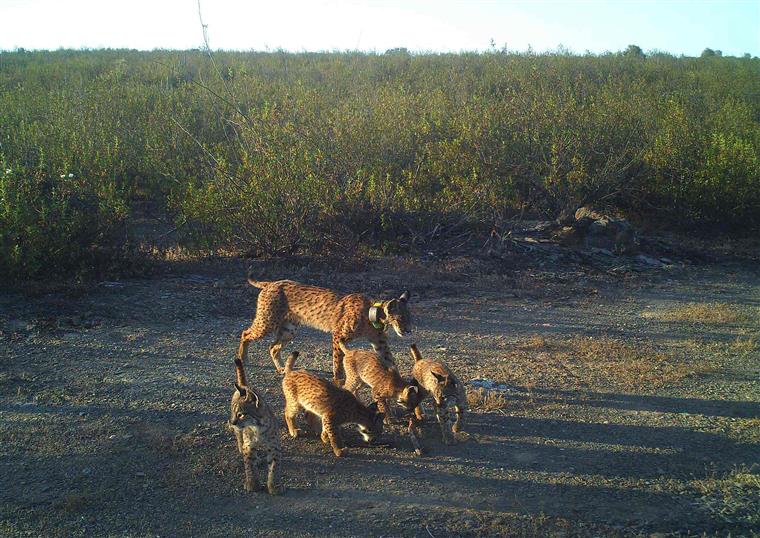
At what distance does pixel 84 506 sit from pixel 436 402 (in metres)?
2.82

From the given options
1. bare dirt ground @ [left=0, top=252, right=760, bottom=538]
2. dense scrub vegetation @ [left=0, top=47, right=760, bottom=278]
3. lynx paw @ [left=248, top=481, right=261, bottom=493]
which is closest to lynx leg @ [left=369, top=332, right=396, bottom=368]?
bare dirt ground @ [left=0, top=252, right=760, bottom=538]

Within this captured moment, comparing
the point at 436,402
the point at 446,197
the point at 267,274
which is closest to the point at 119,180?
the point at 267,274

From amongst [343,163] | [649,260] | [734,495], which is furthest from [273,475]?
[649,260]

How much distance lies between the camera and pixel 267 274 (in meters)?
11.5

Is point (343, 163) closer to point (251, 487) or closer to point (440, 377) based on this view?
point (440, 377)

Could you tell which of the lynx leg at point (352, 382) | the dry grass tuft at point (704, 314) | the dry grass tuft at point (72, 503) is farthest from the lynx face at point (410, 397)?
the dry grass tuft at point (704, 314)

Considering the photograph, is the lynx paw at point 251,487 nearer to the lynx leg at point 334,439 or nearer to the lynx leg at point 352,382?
the lynx leg at point 334,439

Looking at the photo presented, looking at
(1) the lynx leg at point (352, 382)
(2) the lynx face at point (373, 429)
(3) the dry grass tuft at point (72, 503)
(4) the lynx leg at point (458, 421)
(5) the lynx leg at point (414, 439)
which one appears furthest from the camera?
(1) the lynx leg at point (352, 382)

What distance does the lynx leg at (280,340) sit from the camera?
8.16m

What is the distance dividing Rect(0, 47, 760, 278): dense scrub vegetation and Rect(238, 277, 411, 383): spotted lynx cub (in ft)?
13.2

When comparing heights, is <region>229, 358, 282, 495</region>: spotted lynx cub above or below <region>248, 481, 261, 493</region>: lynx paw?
above

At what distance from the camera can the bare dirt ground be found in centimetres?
516

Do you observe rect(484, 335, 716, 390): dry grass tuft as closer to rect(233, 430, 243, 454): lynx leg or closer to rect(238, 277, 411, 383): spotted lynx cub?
rect(238, 277, 411, 383): spotted lynx cub

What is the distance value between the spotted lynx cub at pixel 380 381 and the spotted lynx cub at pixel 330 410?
0.31 meters
